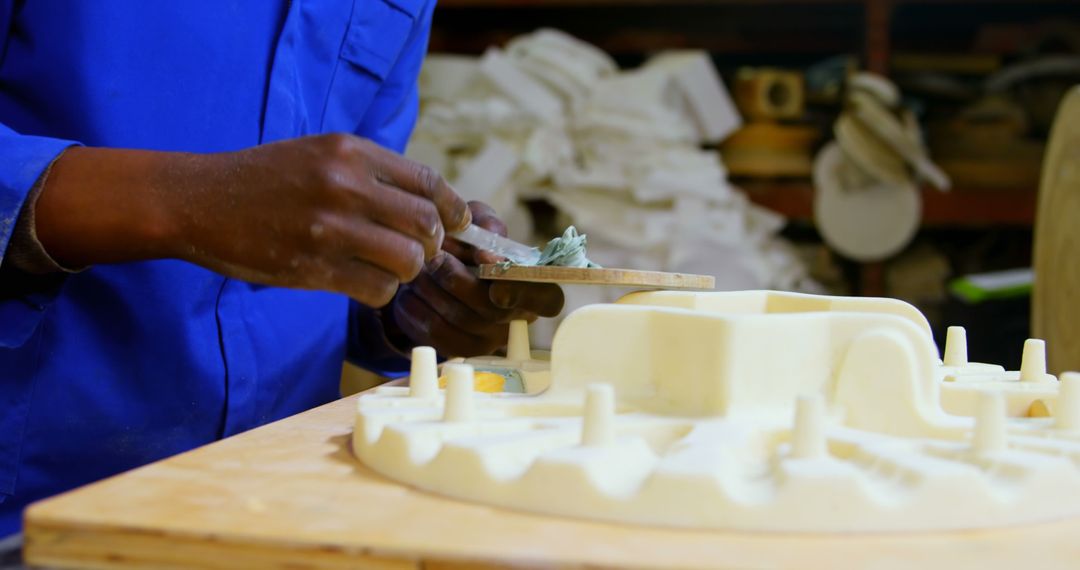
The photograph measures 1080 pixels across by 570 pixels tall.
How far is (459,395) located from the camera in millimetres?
849

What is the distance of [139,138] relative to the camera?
1.24m

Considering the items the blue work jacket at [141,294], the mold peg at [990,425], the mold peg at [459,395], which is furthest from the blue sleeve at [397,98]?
the mold peg at [990,425]

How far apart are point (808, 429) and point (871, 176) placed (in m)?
2.37

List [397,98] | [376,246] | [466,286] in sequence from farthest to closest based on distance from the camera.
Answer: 1. [397,98]
2. [466,286]
3. [376,246]

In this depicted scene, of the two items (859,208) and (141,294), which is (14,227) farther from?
(859,208)

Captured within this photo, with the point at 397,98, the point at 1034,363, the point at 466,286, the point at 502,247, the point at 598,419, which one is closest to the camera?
the point at 598,419

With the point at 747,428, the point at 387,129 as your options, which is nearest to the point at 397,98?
the point at 387,129

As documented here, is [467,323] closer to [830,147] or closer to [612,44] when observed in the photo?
[830,147]

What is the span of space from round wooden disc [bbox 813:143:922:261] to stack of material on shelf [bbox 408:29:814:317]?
0.49ft

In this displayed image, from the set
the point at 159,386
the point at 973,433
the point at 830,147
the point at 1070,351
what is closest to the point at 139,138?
the point at 159,386

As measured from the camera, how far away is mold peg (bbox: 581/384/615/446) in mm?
757

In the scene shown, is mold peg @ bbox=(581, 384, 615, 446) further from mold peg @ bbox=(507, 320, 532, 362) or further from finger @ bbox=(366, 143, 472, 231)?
mold peg @ bbox=(507, 320, 532, 362)

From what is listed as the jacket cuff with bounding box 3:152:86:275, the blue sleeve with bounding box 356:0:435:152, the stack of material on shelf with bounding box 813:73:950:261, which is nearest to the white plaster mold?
the jacket cuff with bounding box 3:152:86:275

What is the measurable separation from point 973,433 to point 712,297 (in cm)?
32
